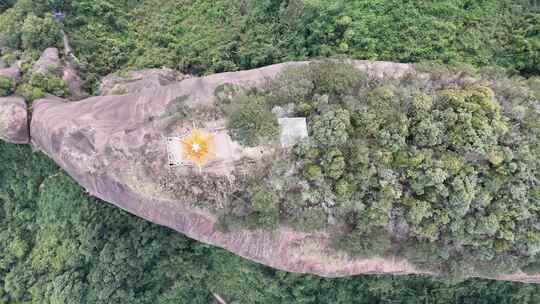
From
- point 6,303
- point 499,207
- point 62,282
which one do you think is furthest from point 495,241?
point 6,303

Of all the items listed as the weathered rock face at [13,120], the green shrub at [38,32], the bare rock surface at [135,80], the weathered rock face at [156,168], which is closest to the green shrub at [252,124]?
the weathered rock face at [156,168]

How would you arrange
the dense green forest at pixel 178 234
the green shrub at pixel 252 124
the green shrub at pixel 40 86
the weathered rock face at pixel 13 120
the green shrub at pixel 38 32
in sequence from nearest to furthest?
1. the green shrub at pixel 252 124
2. the weathered rock face at pixel 13 120
3. the dense green forest at pixel 178 234
4. the green shrub at pixel 40 86
5. the green shrub at pixel 38 32

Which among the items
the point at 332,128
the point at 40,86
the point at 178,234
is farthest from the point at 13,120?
the point at 332,128

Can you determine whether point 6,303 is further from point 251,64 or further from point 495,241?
point 495,241

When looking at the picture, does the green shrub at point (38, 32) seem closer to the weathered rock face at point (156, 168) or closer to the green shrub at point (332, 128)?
the weathered rock face at point (156, 168)

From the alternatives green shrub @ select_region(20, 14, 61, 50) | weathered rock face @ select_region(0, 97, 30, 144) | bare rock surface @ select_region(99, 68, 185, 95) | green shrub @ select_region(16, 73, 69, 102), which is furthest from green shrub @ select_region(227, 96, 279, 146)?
green shrub @ select_region(20, 14, 61, 50)
